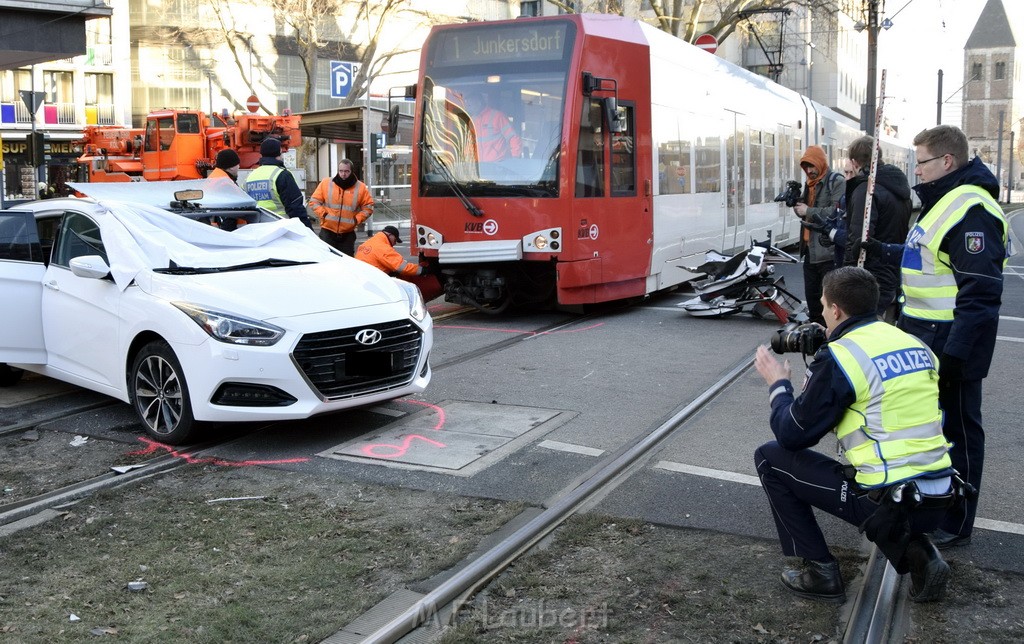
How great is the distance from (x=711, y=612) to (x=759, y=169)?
14.5 meters

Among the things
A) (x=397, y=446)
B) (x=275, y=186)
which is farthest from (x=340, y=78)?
(x=397, y=446)

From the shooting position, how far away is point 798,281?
55.9ft

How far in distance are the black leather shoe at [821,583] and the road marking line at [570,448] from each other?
2.21 meters

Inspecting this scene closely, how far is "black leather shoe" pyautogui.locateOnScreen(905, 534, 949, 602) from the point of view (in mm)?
4047

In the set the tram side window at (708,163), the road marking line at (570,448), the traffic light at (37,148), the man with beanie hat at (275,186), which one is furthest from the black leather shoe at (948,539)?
the traffic light at (37,148)

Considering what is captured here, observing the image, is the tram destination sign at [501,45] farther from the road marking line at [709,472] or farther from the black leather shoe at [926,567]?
the black leather shoe at [926,567]

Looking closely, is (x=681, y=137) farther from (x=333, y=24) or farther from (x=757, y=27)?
(x=333, y=24)

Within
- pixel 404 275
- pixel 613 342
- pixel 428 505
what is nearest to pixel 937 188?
→ pixel 428 505

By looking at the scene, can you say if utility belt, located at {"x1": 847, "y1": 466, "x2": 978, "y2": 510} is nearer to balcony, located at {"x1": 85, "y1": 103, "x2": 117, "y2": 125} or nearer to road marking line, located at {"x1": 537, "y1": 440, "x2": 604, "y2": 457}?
road marking line, located at {"x1": 537, "y1": 440, "x2": 604, "y2": 457}

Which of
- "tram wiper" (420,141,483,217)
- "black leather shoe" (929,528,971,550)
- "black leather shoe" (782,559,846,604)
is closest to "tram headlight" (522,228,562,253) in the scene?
"tram wiper" (420,141,483,217)

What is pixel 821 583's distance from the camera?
4.19 m

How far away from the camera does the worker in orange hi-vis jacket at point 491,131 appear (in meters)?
11.4

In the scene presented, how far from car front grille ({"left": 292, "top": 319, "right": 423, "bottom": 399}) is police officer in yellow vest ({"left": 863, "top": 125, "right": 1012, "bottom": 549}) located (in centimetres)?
317

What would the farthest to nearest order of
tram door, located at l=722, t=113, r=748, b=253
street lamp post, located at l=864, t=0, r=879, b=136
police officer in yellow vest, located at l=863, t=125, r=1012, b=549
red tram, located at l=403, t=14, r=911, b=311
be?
street lamp post, located at l=864, t=0, r=879, b=136
tram door, located at l=722, t=113, r=748, b=253
red tram, located at l=403, t=14, r=911, b=311
police officer in yellow vest, located at l=863, t=125, r=1012, b=549
